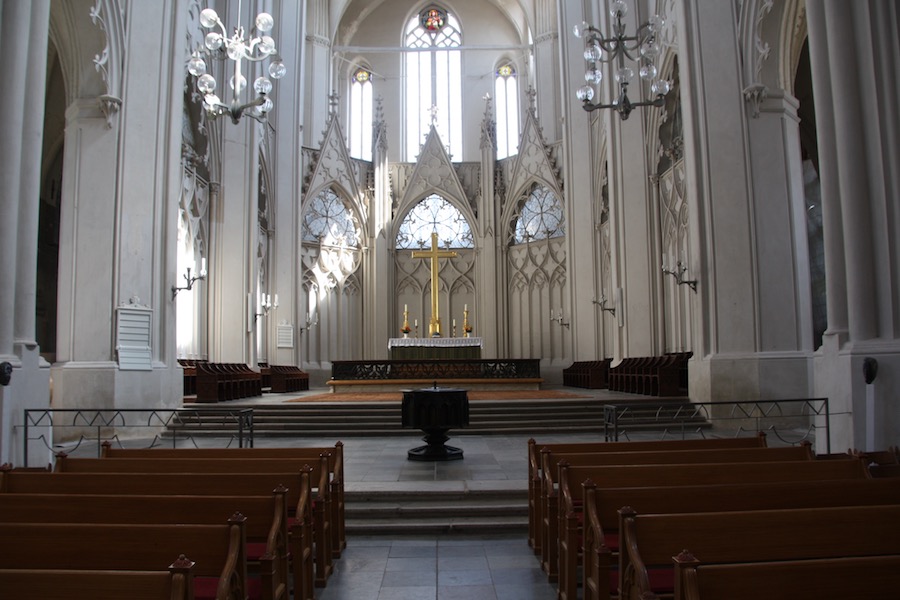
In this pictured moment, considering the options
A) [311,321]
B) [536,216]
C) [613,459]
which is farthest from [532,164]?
[613,459]

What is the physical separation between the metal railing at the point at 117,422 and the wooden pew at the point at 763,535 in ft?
19.2

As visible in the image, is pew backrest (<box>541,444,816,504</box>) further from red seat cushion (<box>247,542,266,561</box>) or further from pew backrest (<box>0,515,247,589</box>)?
pew backrest (<box>0,515,247,589</box>)

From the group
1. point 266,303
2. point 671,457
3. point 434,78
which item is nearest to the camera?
point 671,457

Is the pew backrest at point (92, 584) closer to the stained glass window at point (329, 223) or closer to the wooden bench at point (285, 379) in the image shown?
the wooden bench at point (285, 379)

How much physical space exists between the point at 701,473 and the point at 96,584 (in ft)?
12.3

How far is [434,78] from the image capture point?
32875 mm

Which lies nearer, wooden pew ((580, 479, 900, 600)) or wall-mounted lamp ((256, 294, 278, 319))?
wooden pew ((580, 479, 900, 600))

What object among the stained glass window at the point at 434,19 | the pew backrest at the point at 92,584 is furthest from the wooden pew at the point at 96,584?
the stained glass window at the point at 434,19

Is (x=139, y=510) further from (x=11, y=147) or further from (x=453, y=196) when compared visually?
(x=453, y=196)

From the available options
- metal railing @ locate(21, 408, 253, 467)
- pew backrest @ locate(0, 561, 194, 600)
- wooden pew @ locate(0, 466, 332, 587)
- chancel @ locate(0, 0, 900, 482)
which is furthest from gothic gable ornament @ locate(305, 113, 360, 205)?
pew backrest @ locate(0, 561, 194, 600)

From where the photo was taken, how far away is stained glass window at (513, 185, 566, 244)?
26734mm

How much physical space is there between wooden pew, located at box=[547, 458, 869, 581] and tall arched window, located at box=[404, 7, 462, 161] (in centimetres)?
2836

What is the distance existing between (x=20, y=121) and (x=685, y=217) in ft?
43.3

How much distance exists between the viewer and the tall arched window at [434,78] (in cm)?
3241
